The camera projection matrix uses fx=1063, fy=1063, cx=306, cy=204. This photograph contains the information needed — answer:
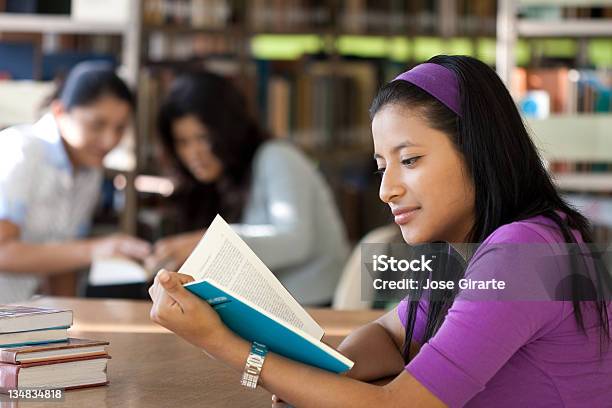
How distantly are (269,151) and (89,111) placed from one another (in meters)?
0.60

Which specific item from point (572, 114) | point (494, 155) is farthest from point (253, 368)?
point (572, 114)

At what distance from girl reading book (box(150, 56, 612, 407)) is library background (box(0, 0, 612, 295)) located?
1804 millimetres

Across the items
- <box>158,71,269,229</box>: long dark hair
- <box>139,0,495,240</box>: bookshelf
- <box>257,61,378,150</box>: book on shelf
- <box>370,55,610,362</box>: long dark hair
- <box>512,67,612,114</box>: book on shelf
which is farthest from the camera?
<box>257,61,378,150</box>: book on shelf

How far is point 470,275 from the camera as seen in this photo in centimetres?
137

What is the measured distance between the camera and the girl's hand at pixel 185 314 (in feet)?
4.39

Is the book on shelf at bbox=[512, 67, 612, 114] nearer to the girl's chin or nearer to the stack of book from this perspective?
the girl's chin

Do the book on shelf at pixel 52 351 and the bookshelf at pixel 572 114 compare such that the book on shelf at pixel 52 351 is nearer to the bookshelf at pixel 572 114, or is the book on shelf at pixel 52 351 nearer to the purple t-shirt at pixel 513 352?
the purple t-shirt at pixel 513 352

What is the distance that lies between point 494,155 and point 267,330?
1.28 ft

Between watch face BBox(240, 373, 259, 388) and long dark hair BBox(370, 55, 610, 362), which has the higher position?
long dark hair BBox(370, 55, 610, 362)

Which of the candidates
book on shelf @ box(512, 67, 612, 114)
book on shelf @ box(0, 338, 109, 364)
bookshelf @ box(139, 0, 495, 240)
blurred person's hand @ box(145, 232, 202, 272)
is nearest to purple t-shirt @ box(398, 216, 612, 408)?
book on shelf @ box(0, 338, 109, 364)

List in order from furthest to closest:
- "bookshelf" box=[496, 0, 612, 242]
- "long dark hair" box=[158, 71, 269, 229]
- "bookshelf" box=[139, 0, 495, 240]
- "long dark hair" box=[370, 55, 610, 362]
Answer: "bookshelf" box=[139, 0, 495, 240] → "bookshelf" box=[496, 0, 612, 242] → "long dark hair" box=[158, 71, 269, 229] → "long dark hair" box=[370, 55, 610, 362]

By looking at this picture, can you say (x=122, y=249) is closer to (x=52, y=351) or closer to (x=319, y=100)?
(x=52, y=351)

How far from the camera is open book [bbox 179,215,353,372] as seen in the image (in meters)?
1.31

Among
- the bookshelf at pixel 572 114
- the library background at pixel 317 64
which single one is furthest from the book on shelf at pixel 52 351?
the bookshelf at pixel 572 114
